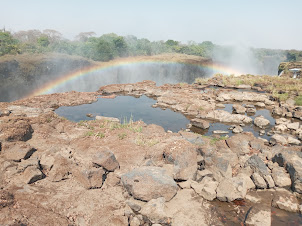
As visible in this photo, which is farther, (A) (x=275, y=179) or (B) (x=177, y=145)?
(B) (x=177, y=145)

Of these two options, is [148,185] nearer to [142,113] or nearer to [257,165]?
[257,165]

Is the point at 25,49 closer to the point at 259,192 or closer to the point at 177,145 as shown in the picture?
the point at 177,145

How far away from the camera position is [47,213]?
238 inches

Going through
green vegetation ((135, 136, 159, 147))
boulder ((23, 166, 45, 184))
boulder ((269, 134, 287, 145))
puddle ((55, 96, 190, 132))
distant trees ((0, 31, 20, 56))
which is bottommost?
puddle ((55, 96, 190, 132))

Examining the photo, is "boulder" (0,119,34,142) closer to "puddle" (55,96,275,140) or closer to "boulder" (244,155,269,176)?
"puddle" (55,96,275,140)

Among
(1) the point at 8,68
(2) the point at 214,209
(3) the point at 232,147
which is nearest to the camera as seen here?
(2) the point at 214,209

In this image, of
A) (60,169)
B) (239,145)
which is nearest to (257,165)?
(239,145)

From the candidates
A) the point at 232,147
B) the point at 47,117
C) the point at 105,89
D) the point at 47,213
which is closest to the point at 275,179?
the point at 232,147

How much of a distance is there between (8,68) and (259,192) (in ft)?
133

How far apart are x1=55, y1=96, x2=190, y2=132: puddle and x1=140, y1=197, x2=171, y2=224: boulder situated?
1003cm

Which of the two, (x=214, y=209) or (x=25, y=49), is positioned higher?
(x=25, y=49)

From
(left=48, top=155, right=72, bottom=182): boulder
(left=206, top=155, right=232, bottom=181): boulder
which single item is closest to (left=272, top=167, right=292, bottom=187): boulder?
(left=206, top=155, right=232, bottom=181): boulder

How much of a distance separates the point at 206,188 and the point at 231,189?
868mm

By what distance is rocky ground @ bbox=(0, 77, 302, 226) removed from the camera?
6.56 m
